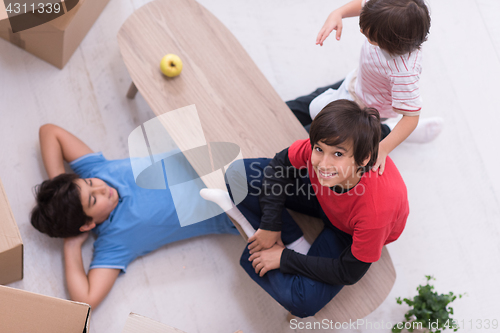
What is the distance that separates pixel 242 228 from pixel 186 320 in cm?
43

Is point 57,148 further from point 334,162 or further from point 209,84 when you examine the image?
point 334,162

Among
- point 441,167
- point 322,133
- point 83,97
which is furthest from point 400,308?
point 83,97

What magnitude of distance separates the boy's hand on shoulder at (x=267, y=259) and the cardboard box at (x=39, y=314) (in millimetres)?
448

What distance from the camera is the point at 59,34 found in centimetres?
125

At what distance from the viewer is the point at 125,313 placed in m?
1.32

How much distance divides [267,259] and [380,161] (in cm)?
41

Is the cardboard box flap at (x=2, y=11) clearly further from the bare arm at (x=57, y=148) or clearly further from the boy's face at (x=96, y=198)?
the boy's face at (x=96, y=198)

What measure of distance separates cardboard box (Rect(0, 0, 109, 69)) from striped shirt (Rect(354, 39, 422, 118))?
2.96ft

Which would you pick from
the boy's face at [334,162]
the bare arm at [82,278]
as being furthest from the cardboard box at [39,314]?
the boy's face at [334,162]

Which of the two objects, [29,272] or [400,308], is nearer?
[29,272]

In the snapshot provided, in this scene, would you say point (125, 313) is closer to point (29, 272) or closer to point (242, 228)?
point (29, 272)

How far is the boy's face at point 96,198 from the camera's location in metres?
1.21

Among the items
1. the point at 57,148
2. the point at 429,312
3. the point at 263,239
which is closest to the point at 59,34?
the point at 57,148

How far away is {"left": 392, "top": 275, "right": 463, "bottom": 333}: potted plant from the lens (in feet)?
4.09
